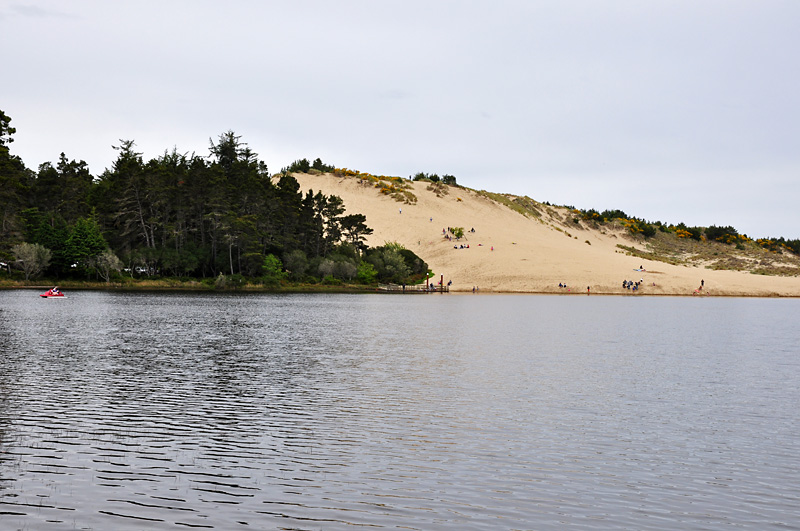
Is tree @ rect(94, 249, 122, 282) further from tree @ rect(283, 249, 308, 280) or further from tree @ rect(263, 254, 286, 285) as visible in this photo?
tree @ rect(283, 249, 308, 280)

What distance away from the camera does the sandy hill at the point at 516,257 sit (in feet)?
424

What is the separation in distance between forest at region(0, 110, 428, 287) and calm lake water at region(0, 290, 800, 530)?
209ft

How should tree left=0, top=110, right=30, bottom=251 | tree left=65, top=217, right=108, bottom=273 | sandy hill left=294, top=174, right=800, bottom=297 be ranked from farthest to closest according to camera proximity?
sandy hill left=294, top=174, right=800, bottom=297, tree left=65, top=217, right=108, bottom=273, tree left=0, top=110, right=30, bottom=251

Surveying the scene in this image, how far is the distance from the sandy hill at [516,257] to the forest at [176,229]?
23.1 metres

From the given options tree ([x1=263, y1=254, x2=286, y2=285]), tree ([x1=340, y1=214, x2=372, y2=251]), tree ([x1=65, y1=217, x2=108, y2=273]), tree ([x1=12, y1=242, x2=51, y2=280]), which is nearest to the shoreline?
tree ([x1=263, y1=254, x2=286, y2=285])

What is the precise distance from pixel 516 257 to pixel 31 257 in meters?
91.7

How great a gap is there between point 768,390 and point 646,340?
1980cm

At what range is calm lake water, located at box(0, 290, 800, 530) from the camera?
12.9 metres

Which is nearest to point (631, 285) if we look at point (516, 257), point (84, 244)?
point (516, 257)

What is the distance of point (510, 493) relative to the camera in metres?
13.9

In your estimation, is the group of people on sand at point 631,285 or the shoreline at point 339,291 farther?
the group of people on sand at point 631,285

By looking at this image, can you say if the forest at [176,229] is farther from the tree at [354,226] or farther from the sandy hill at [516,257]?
the sandy hill at [516,257]

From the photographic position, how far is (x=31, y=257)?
93.4 m

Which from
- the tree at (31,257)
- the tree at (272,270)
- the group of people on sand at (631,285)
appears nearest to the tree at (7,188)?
the tree at (31,257)
